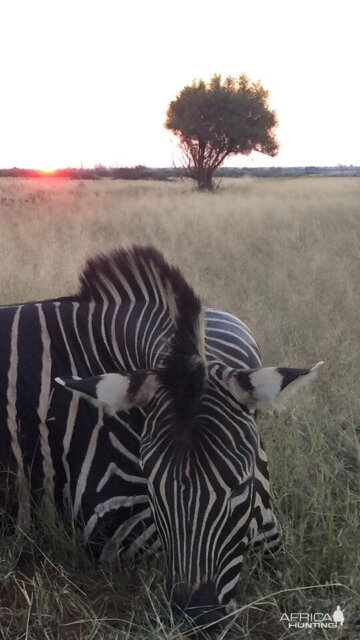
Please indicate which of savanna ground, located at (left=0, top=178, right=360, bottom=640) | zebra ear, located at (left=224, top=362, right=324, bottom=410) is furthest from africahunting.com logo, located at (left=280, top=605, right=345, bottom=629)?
zebra ear, located at (left=224, top=362, right=324, bottom=410)

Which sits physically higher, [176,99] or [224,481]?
[176,99]

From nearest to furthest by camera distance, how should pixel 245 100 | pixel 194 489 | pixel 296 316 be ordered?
pixel 194 489
pixel 296 316
pixel 245 100

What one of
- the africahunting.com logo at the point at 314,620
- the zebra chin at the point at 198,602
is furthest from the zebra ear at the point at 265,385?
the africahunting.com logo at the point at 314,620

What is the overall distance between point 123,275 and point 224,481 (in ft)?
3.99

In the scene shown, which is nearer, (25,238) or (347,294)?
(347,294)

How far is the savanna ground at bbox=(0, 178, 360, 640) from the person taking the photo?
7.12ft

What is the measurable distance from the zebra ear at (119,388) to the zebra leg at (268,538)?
32.4 inches

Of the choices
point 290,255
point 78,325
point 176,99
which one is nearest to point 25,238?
point 290,255

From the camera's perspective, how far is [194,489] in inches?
67.8

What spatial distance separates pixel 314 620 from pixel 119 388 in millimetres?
1129

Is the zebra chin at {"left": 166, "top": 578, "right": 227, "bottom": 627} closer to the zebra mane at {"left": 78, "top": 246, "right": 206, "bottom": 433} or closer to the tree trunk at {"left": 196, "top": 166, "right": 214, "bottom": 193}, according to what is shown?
the zebra mane at {"left": 78, "top": 246, "right": 206, "bottom": 433}

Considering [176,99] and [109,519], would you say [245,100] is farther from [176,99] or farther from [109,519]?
[109,519]

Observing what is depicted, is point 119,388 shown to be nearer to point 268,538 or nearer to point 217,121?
point 268,538

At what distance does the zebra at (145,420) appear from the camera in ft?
5.71
